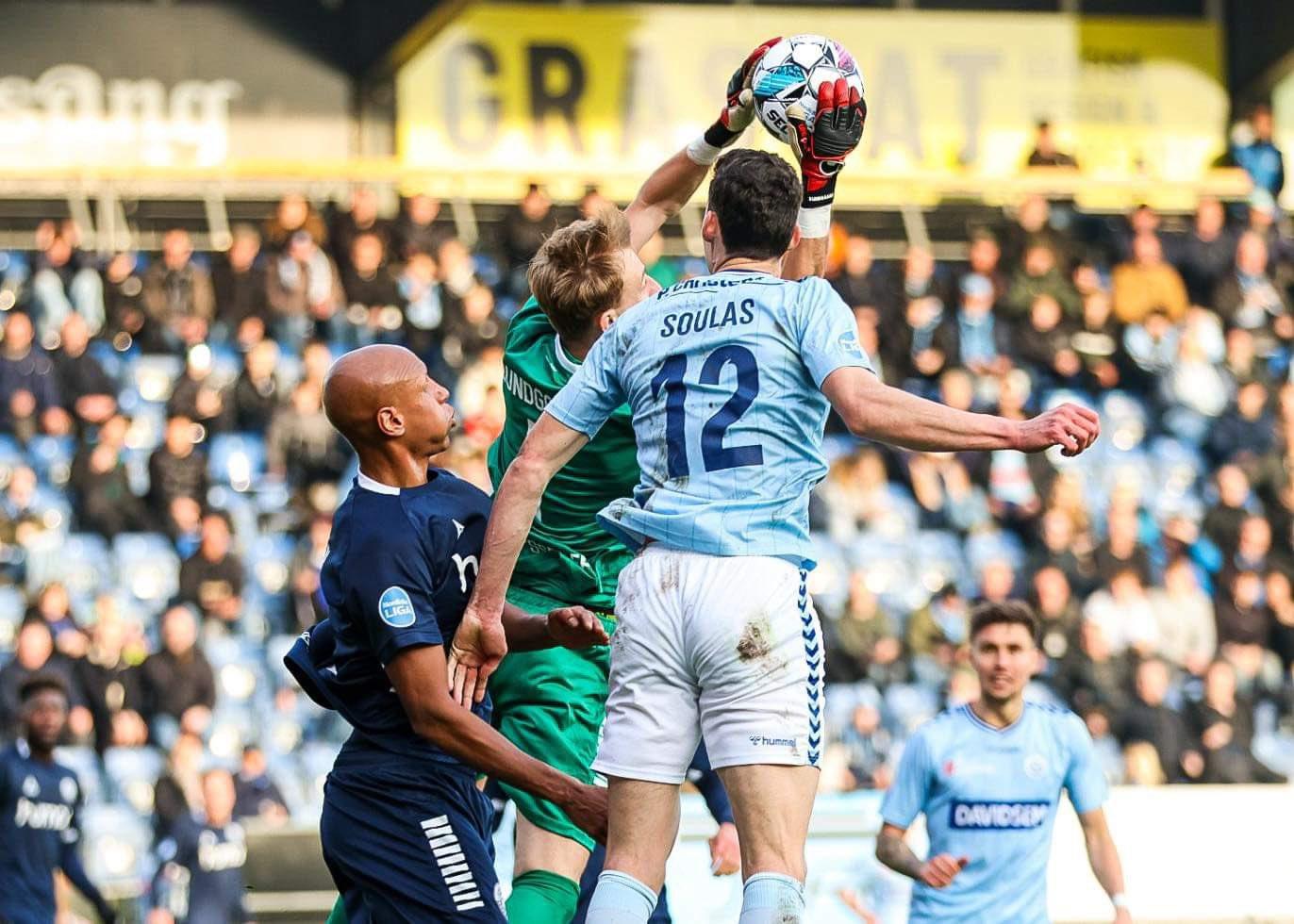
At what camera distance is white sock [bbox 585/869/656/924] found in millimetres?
4832

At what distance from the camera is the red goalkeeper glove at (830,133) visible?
5629 millimetres

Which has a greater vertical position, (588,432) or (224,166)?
(224,166)

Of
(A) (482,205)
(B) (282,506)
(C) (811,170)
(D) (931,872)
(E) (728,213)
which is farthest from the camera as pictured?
(A) (482,205)

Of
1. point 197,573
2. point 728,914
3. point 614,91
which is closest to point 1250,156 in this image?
point 614,91

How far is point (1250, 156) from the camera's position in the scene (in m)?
21.2

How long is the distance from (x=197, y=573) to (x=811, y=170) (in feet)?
32.1

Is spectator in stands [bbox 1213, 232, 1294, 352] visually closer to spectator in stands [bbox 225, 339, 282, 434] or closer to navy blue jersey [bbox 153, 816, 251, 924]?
spectator in stands [bbox 225, 339, 282, 434]

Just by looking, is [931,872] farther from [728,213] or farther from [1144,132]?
[1144,132]

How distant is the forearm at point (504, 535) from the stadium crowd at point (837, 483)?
7.88 meters

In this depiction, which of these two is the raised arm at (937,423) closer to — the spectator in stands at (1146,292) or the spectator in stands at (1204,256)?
the spectator in stands at (1146,292)

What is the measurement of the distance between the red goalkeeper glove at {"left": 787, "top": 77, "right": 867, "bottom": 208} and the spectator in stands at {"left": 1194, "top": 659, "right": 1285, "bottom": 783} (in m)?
9.86

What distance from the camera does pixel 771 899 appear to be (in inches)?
187

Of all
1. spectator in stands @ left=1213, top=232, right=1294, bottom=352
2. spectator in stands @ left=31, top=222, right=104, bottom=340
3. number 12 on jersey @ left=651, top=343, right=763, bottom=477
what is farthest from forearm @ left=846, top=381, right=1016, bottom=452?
spectator in stands @ left=1213, top=232, right=1294, bottom=352

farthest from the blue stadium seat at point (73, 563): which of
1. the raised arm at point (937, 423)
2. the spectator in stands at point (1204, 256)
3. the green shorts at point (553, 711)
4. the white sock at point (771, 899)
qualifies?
the raised arm at point (937, 423)
